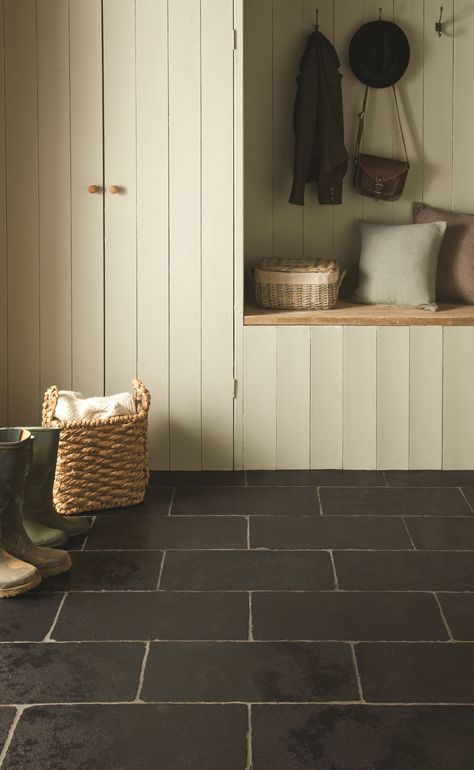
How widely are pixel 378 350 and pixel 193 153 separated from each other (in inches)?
42.2

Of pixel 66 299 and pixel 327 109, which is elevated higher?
pixel 327 109

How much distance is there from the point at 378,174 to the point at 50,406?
6.11 ft

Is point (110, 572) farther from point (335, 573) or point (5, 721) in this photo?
point (5, 721)

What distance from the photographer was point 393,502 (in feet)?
12.7

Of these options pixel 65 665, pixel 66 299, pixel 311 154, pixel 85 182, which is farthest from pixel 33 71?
pixel 65 665

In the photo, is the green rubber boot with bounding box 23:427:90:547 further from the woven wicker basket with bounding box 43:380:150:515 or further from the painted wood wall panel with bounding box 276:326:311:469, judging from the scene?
the painted wood wall panel with bounding box 276:326:311:469

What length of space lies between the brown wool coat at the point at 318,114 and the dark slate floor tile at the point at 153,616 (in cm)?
222

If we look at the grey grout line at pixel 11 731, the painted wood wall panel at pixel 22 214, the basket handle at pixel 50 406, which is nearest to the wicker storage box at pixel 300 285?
the painted wood wall panel at pixel 22 214

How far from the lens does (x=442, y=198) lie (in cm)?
484

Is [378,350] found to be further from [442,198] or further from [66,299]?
[66,299]

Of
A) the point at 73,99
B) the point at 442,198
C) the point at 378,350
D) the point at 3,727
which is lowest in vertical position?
the point at 3,727

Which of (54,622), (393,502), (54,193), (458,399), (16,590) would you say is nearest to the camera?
(54,622)

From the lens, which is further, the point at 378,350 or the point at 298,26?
the point at 298,26

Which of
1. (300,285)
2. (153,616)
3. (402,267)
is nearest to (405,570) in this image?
(153,616)
